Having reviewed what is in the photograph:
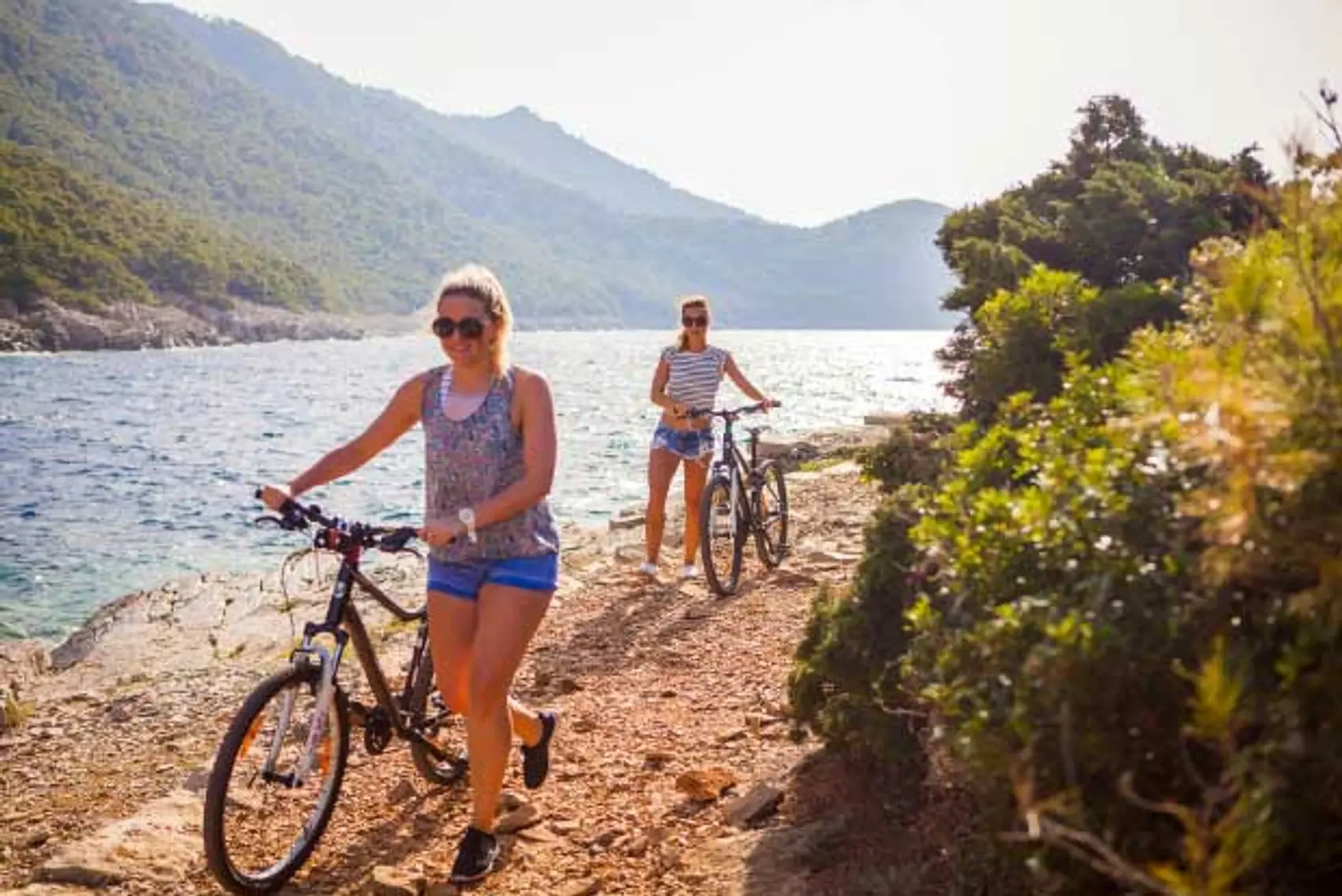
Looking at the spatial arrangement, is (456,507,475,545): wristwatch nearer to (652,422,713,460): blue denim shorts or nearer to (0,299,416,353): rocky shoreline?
(652,422,713,460): blue denim shorts

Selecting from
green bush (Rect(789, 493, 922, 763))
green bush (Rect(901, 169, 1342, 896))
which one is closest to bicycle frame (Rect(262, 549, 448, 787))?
green bush (Rect(789, 493, 922, 763))

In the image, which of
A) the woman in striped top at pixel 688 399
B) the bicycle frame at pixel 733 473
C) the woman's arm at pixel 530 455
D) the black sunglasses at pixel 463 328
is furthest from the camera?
the bicycle frame at pixel 733 473

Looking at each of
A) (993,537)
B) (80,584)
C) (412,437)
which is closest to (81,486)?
(80,584)

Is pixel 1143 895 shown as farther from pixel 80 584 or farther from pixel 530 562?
pixel 80 584

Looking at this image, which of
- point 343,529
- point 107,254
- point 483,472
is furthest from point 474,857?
point 107,254

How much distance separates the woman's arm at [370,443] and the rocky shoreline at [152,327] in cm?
6758

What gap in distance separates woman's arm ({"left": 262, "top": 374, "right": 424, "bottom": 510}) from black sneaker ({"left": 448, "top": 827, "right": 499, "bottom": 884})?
1658mm

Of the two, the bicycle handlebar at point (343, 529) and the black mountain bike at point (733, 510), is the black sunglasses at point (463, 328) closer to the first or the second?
the bicycle handlebar at point (343, 529)

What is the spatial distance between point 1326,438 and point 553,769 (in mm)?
4747

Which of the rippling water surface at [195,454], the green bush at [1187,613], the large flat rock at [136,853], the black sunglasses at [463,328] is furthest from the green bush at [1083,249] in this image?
the rippling water surface at [195,454]

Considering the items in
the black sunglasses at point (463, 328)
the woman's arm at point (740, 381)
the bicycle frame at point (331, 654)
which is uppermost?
the black sunglasses at point (463, 328)

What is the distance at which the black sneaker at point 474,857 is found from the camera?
4395mm

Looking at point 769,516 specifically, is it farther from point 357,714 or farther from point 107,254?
point 107,254

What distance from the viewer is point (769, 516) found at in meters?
10.4
